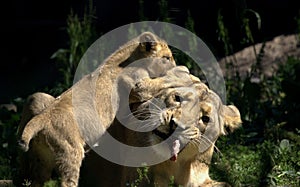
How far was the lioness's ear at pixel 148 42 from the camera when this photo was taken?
7083 mm

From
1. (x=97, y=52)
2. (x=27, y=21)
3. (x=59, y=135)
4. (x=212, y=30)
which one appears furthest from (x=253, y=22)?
(x=59, y=135)

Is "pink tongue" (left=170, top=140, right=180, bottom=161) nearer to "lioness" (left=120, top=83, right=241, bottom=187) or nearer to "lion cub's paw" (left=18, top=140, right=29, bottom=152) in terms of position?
"lioness" (left=120, top=83, right=241, bottom=187)

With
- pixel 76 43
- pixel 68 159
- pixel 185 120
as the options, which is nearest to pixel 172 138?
pixel 185 120

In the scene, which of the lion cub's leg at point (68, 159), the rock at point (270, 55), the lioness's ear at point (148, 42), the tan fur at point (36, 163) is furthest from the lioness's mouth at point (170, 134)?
the rock at point (270, 55)

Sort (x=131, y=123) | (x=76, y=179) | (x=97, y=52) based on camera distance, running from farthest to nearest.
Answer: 1. (x=97, y=52)
2. (x=131, y=123)
3. (x=76, y=179)

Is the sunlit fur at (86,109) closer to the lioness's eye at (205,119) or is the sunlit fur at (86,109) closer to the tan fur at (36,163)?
the tan fur at (36,163)

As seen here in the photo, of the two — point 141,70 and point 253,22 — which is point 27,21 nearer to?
point 253,22

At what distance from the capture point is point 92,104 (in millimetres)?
6328

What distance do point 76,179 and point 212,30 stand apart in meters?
6.04

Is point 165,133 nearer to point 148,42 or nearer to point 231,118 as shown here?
point 231,118

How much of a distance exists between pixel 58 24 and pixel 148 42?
5632mm

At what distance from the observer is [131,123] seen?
5.97m

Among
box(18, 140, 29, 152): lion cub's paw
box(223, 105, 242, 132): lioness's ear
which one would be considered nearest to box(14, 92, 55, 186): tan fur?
box(18, 140, 29, 152): lion cub's paw

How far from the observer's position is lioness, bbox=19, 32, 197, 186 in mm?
5633
